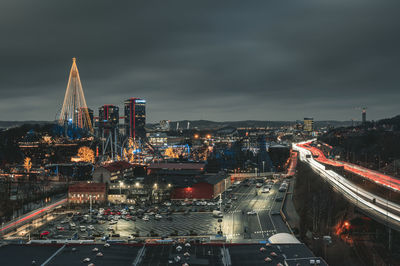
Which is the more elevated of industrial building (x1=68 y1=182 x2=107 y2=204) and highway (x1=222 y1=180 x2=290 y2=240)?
industrial building (x1=68 y1=182 x2=107 y2=204)

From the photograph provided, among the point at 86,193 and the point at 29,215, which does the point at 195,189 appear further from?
the point at 29,215

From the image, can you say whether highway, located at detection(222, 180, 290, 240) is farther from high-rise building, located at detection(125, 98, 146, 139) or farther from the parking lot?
high-rise building, located at detection(125, 98, 146, 139)

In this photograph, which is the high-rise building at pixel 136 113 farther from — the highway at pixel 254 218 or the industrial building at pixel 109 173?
the highway at pixel 254 218

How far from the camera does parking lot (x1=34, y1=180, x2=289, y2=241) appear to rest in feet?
30.0

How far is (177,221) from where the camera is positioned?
10.5 meters

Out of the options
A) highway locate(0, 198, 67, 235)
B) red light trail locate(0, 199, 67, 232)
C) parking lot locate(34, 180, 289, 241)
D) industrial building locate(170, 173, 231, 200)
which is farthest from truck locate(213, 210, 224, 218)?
red light trail locate(0, 199, 67, 232)

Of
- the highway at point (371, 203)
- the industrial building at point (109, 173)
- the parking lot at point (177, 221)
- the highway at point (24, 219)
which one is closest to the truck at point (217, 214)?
the parking lot at point (177, 221)

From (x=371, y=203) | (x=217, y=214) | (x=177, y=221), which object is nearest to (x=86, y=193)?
(x=177, y=221)

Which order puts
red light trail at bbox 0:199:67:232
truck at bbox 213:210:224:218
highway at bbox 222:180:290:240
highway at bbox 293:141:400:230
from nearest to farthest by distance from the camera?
1. highway at bbox 293:141:400:230
2. highway at bbox 222:180:290:240
3. red light trail at bbox 0:199:67:232
4. truck at bbox 213:210:224:218

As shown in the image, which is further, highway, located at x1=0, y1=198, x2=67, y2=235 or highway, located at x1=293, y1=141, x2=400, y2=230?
highway, located at x1=0, y1=198, x2=67, y2=235

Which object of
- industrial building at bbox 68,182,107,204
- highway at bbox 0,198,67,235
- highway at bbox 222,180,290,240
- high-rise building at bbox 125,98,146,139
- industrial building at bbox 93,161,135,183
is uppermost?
high-rise building at bbox 125,98,146,139

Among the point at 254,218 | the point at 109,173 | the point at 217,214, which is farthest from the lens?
the point at 109,173

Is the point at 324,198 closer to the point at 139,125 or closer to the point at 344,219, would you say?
the point at 344,219

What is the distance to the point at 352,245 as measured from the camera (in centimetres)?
808
